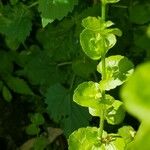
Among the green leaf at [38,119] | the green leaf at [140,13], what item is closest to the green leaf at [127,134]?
the green leaf at [140,13]

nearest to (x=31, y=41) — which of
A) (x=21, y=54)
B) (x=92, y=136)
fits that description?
(x=21, y=54)

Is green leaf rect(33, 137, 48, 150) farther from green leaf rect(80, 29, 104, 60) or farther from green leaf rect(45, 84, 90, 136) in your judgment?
green leaf rect(80, 29, 104, 60)

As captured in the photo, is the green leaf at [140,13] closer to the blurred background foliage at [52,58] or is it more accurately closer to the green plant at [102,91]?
the blurred background foliage at [52,58]

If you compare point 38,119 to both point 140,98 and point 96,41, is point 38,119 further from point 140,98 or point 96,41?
point 140,98

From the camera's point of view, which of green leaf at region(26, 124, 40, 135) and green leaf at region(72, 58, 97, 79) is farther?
green leaf at region(26, 124, 40, 135)

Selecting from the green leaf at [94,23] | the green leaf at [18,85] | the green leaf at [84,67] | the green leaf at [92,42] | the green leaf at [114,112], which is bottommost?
the green leaf at [18,85]

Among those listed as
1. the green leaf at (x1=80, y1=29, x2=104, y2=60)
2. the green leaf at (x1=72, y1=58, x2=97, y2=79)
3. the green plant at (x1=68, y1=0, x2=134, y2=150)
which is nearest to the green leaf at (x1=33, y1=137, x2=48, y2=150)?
the green leaf at (x1=72, y1=58, x2=97, y2=79)
